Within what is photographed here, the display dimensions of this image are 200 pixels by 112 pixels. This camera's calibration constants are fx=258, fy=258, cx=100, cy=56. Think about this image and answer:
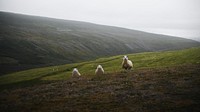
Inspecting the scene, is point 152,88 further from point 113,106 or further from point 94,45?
point 94,45

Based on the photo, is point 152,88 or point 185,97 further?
point 152,88

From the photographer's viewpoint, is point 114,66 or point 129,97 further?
point 114,66

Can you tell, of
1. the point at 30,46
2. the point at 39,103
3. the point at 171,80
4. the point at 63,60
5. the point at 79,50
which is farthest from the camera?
the point at 79,50

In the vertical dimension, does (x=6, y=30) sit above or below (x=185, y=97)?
above

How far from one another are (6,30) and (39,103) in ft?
562

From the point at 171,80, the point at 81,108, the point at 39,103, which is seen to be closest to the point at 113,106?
the point at 81,108

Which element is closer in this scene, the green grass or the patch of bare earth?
the patch of bare earth

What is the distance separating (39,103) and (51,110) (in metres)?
4.14

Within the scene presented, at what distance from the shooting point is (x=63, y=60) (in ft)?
480

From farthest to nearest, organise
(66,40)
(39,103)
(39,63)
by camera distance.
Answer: (66,40)
(39,63)
(39,103)

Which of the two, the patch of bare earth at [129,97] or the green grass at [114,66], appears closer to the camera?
the patch of bare earth at [129,97]

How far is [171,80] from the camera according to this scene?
3222cm

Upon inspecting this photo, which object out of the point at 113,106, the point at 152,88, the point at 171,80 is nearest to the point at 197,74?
the point at 171,80

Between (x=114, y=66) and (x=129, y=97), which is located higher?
(x=129, y=97)
